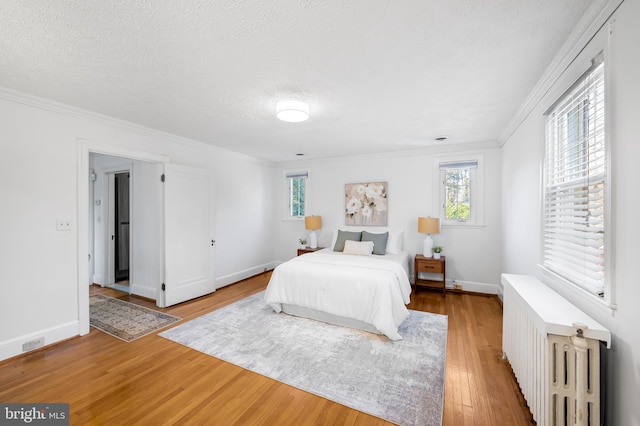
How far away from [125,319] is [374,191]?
4343 mm

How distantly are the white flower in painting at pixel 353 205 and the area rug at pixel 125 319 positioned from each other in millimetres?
3444

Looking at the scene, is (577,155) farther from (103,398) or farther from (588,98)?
(103,398)

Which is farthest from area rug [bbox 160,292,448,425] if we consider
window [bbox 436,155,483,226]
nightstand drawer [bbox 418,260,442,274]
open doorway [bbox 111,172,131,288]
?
open doorway [bbox 111,172,131,288]

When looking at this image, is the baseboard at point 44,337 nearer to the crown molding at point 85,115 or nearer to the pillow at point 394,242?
the crown molding at point 85,115

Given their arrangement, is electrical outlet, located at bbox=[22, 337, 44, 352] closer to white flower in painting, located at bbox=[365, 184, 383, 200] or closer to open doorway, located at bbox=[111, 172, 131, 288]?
open doorway, located at bbox=[111, 172, 131, 288]

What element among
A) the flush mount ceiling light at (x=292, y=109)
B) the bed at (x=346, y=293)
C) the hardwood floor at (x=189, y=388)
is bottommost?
the hardwood floor at (x=189, y=388)

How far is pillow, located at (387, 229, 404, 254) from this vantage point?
15.1 ft

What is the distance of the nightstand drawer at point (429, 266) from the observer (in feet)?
13.9

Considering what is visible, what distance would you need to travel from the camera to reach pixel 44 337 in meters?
2.65

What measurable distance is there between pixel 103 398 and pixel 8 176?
2226 mm

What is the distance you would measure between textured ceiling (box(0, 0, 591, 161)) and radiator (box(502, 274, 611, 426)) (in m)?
1.72

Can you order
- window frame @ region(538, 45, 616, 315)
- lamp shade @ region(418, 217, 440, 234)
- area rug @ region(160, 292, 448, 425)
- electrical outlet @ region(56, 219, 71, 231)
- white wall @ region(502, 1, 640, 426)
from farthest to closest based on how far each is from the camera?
lamp shade @ region(418, 217, 440, 234)
electrical outlet @ region(56, 219, 71, 231)
area rug @ region(160, 292, 448, 425)
window frame @ region(538, 45, 616, 315)
white wall @ region(502, 1, 640, 426)

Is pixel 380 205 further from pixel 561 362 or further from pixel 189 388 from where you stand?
pixel 189 388

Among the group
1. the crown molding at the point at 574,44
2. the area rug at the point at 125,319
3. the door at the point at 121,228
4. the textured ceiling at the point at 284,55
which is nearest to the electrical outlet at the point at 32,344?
the area rug at the point at 125,319
